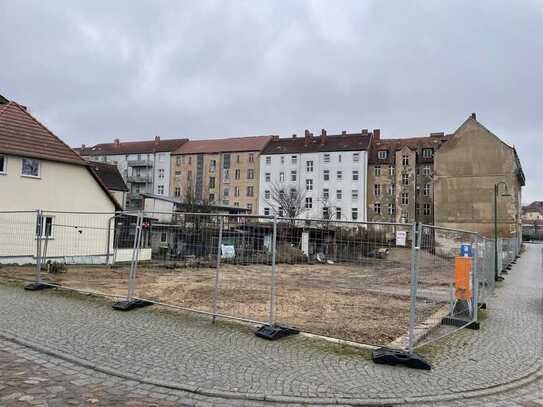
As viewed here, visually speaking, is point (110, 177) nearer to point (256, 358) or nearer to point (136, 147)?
point (136, 147)

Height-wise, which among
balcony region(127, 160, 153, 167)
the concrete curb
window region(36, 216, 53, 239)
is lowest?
the concrete curb

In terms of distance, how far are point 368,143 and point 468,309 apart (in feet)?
212

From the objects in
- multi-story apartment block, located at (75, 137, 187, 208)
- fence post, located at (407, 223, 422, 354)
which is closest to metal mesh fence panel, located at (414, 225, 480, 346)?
fence post, located at (407, 223, 422, 354)

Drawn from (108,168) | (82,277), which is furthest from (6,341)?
(108,168)

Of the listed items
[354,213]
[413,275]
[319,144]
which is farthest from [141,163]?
[413,275]

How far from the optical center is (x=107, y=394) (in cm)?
480

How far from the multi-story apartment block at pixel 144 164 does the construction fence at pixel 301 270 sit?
2976 inches

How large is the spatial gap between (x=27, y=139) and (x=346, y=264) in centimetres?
2067

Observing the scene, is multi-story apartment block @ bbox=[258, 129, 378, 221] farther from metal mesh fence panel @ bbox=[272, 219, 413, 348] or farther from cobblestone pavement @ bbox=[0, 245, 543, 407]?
cobblestone pavement @ bbox=[0, 245, 543, 407]

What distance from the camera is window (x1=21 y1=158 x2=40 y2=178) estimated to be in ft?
71.9

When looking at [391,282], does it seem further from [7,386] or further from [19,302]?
[19,302]

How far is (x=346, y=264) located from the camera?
7359 mm

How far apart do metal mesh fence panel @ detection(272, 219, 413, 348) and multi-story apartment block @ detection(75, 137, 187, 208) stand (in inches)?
3194

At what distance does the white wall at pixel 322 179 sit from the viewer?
71750mm
